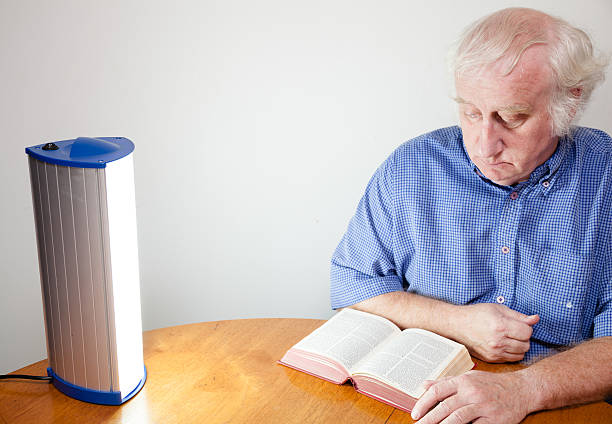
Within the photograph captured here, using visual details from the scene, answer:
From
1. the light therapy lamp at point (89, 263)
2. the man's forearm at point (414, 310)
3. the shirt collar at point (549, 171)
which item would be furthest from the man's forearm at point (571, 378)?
the light therapy lamp at point (89, 263)

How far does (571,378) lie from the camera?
4.15ft

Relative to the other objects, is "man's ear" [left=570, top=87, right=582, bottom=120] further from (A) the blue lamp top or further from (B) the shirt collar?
(A) the blue lamp top

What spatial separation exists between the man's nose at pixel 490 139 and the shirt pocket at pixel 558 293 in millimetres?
308

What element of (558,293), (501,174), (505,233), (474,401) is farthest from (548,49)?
(474,401)

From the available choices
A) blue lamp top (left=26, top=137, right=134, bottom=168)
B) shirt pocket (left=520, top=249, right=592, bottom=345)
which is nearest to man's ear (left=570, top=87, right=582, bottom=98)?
shirt pocket (left=520, top=249, right=592, bottom=345)

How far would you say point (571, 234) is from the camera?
59.4 inches

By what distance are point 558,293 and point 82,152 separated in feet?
3.85

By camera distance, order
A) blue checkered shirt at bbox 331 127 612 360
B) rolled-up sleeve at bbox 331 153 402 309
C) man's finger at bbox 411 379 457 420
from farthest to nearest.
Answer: rolled-up sleeve at bbox 331 153 402 309 < blue checkered shirt at bbox 331 127 612 360 < man's finger at bbox 411 379 457 420

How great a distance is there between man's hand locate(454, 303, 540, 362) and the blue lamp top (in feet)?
2.90

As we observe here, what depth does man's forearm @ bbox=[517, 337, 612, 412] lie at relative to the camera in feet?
4.04

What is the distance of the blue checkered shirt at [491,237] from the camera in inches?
59.6

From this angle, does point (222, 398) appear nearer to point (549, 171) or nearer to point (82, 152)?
point (82, 152)

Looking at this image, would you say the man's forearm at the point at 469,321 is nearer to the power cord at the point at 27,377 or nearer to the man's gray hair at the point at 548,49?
the man's gray hair at the point at 548,49

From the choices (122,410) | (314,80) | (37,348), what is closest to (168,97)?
(314,80)
